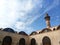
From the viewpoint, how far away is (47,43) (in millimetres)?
24109

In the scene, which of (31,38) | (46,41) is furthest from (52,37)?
(31,38)

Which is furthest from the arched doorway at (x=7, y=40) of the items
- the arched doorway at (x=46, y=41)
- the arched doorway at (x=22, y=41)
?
the arched doorway at (x=46, y=41)

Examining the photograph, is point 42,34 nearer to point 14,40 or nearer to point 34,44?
point 34,44

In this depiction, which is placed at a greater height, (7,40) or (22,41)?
(7,40)

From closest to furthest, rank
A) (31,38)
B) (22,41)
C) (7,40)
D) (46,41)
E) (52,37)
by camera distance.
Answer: (52,37) < (7,40) < (46,41) < (22,41) < (31,38)

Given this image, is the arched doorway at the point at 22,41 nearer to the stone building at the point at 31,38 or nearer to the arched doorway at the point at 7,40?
the stone building at the point at 31,38

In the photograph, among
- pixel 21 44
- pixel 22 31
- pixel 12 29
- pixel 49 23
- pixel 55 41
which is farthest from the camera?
pixel 49 23

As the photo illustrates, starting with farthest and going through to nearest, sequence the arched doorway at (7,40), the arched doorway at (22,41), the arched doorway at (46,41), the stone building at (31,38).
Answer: the arched doorway at (22,41) → the arched doorway at (46,41) → the arched doorway at (7,40) → the stone building at (31,38)

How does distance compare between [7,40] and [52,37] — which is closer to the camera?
[52,37]

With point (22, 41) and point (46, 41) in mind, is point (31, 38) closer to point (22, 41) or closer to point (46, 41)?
point (22, 41)

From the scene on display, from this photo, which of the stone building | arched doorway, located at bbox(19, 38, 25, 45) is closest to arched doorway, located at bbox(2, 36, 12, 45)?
the stone building

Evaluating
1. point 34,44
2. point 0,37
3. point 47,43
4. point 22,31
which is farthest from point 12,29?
point 47,43

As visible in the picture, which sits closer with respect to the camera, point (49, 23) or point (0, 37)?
point (0, 37)

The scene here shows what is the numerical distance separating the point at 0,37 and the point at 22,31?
352 inches
